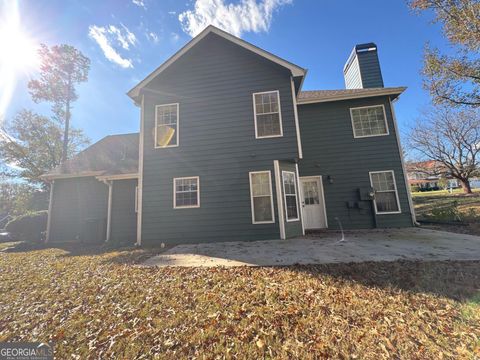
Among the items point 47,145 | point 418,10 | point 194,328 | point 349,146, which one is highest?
point 418,10

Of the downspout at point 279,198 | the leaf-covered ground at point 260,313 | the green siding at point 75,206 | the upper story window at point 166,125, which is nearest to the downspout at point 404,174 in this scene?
the leaf-covered ground at point 260,313

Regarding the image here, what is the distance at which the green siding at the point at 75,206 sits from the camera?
10.1 m

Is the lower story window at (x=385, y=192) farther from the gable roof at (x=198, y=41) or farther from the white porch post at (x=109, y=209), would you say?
the white porch post at (x=109, y=209)

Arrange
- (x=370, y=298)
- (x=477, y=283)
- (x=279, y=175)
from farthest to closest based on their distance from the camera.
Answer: (x=279, y=175)
(x=477, y=283)
(x=370, y=298)

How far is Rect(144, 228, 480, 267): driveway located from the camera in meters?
4.49

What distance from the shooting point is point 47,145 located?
19.0 metres

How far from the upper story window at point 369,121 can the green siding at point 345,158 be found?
0.19m

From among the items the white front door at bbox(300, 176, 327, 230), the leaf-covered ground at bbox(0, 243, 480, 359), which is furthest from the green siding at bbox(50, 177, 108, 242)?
the white front door at bbox(300, 176, 327, 230)

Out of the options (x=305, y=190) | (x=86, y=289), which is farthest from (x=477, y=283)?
(x=86, y=289)

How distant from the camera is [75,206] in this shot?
409 inches

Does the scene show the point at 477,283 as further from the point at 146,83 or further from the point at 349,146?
the point at 146,83

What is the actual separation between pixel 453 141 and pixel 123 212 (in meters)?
27.5

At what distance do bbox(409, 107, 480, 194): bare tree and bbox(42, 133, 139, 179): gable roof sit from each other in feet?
81.2

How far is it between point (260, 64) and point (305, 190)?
18.7ft
